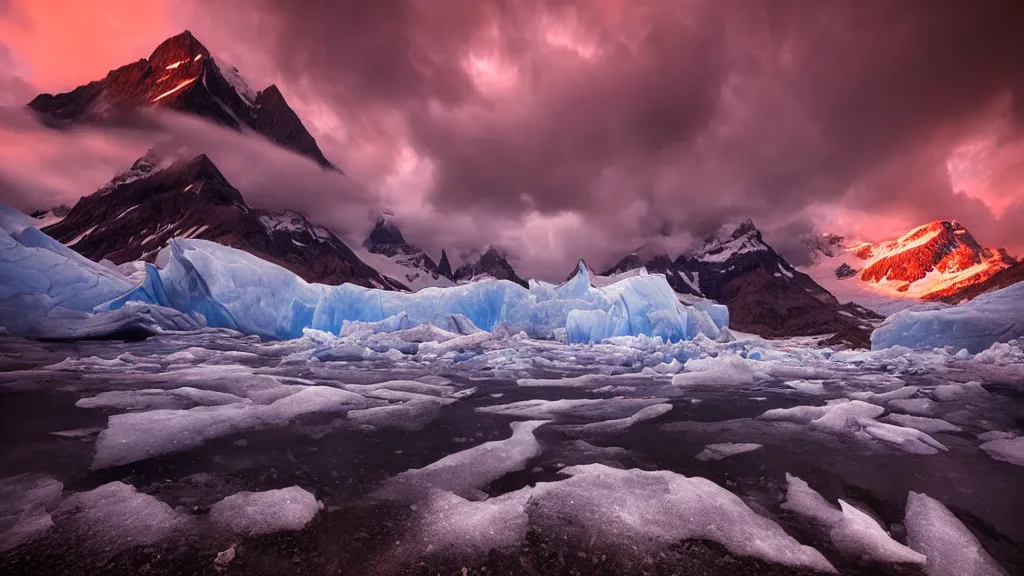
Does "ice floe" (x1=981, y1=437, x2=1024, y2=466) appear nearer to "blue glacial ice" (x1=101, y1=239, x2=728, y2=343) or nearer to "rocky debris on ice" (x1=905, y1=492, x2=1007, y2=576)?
"rocky debris on ice" (x1=905, y1=492, x2=1007, y2=576)

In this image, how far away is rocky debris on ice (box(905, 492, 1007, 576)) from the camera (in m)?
2.31

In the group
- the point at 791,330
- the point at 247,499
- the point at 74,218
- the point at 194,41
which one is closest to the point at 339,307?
the point at 247,499

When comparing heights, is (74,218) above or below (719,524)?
above

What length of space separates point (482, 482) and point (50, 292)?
809 inches

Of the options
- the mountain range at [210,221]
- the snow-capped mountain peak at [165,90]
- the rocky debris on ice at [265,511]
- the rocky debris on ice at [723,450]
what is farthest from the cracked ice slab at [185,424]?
the snow-capped mountain peak at [165,90]

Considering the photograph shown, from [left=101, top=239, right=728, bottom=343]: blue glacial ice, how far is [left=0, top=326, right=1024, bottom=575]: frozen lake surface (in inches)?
539

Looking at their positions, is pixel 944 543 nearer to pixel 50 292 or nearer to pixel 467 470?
pixel 467 470

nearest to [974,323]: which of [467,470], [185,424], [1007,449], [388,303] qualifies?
[1007,449]

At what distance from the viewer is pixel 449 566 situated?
2.14 meters

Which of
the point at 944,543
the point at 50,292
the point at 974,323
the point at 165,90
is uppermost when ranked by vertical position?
the point at 165,90

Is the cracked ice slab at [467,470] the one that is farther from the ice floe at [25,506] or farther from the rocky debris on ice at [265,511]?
the ice floe at [25,506]

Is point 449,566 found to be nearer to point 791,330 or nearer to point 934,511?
point 934,511

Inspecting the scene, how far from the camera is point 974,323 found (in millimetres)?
17797

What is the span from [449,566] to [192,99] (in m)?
223
